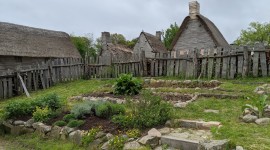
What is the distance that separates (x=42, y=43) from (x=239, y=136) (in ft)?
67.3

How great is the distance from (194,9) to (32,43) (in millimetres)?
13265

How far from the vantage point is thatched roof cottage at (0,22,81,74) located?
730 inches

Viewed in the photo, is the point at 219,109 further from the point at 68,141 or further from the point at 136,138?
the point at 68,141

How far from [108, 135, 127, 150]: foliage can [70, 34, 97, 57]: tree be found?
28369 mm

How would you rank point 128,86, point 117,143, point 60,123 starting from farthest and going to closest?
1. point 128,86
2. point 60,123
3. point 117,143

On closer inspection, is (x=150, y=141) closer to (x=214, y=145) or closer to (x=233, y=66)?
(x=214, y=145)

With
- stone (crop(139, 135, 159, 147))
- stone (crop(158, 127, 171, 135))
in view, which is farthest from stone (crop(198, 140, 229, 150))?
stone (crop(158, 127, 171, 135))

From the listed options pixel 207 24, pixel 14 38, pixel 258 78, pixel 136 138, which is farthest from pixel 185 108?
pixel 14 38

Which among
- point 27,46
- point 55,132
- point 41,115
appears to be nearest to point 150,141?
point 55,132

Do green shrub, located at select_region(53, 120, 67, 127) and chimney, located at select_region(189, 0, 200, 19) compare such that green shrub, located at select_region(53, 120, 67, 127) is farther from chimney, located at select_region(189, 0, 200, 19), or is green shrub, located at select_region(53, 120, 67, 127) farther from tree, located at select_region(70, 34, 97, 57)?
tree, located at select_region(70, 34, 97, 57)

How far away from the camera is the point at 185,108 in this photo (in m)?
7.12

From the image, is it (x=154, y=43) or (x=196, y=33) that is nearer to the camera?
(x=196, y=33)

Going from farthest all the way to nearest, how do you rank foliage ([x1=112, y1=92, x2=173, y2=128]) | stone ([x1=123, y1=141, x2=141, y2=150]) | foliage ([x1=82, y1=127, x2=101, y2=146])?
1. foliage ([x1=112, y1=92, x2=173, y2=128])
2. foliage ([x1=82, y1=127, x2=101, y2=146])
3. stone ([x1=123, y1=141, x2=141, y2=150])

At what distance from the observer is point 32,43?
69.4ft
